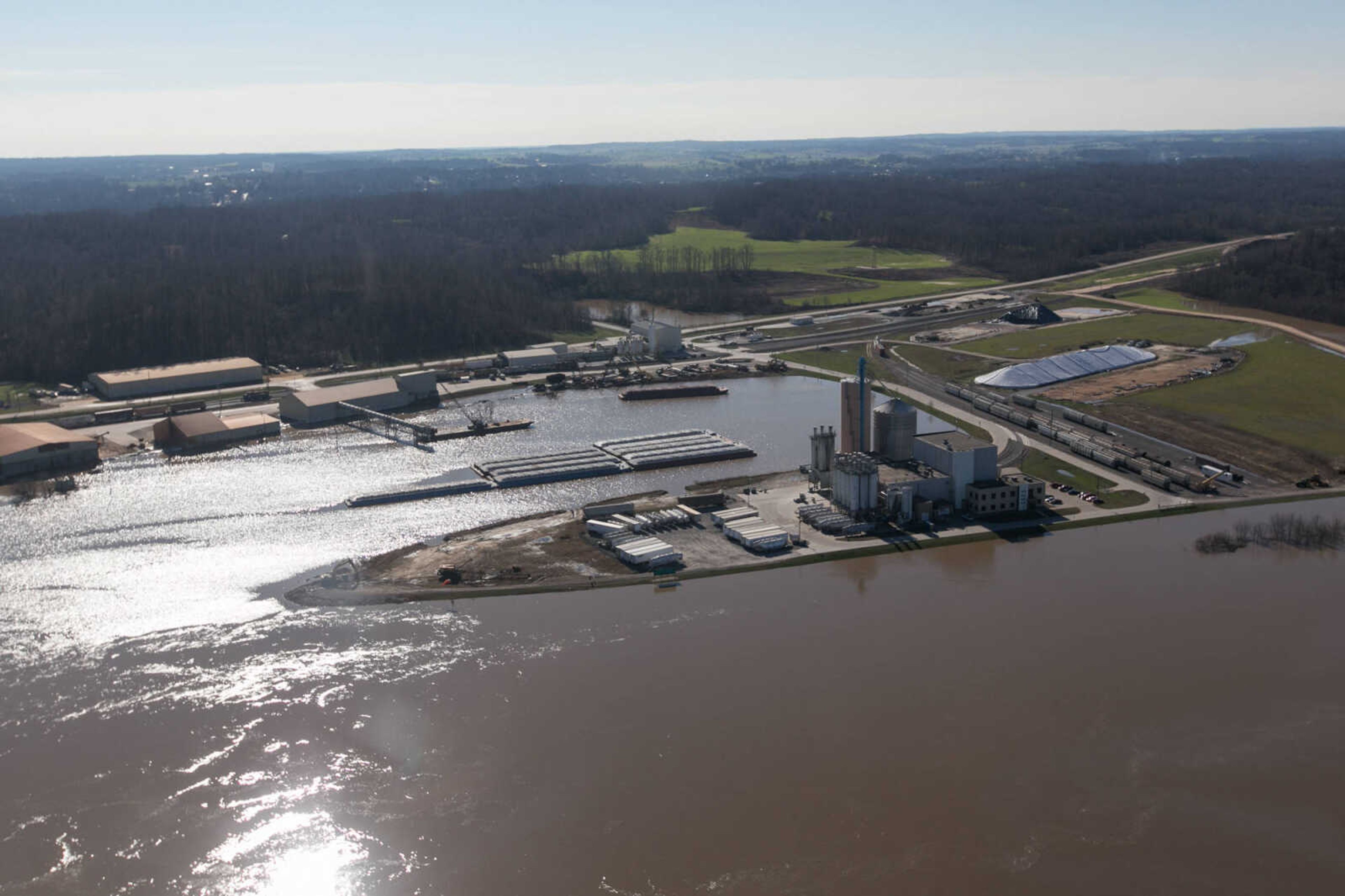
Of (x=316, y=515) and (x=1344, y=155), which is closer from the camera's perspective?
(x=316, y=515)

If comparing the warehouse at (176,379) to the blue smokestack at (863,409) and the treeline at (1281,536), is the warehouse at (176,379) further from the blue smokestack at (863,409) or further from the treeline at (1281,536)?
the treeline at (1281,536)

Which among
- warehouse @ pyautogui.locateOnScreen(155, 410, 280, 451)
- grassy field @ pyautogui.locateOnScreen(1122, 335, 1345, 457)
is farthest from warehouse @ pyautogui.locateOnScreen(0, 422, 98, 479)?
grassy field @ pyautogui.locateOnScreen(1122, 335, 1345, 457)

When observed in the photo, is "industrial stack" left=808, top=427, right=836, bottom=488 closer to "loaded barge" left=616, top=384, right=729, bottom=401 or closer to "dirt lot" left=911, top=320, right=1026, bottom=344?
"loaded barge" left=616, top=384, right=729, bottom=401

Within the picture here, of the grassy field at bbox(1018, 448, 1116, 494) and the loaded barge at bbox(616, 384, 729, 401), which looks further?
the loaded barge at bbox(616, 384, 729, 401)

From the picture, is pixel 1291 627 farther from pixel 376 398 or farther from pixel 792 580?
pixel 376 398

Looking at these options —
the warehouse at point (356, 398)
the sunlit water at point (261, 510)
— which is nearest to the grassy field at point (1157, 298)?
the sunlit water at point (261, 510)

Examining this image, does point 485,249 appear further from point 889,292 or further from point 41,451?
point 41,451

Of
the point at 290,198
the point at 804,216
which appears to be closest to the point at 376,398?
the point at 804,216
